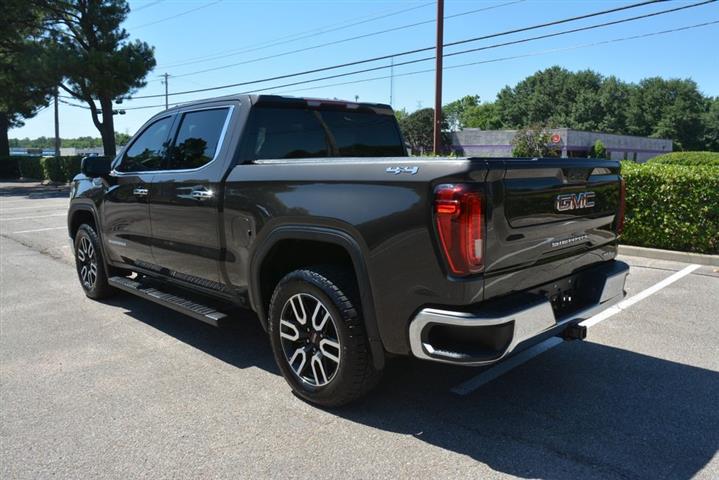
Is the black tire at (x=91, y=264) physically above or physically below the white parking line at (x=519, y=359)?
above

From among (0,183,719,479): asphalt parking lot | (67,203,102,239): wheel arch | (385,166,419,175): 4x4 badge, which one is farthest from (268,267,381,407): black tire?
(67,203,102,239): wheel arch

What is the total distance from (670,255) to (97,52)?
26.5 m

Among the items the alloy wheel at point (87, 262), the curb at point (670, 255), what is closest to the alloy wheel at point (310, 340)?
the alloy wheel at point (87, 262)

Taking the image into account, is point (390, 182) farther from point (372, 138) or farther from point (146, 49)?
point (146, 49)

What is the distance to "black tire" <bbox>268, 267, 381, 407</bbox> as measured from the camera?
128 inches

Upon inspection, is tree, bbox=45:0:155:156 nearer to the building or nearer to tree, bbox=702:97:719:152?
the building

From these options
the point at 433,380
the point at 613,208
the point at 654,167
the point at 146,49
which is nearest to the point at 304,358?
the point at 433,380

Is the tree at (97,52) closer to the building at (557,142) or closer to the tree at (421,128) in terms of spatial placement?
the building at (557,142)

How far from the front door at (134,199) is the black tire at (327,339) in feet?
6.04

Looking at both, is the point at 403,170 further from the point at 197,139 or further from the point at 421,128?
the point at 421,128

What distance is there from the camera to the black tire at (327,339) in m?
3.25

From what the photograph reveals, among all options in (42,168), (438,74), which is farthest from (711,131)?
(42,168)

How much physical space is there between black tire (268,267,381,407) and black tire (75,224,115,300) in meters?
3.02

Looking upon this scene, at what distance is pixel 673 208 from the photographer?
8297mm
